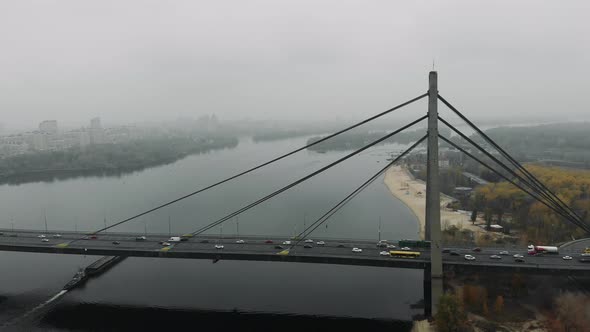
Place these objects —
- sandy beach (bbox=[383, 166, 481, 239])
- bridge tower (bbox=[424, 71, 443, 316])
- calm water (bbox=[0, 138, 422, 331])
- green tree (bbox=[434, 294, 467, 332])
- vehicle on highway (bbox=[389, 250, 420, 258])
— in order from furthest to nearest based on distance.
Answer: sandy beach (bbox=[383, 166, 481, 239]) < calm water (bbox=[0, 138, 422, 331]) < vehicle on highway (bbox=[389, 250, 420, 258]) < bridge tower (bbox=[424, 71, 443, 316]) < green tree (bbox=[434, 294, 467, 332])

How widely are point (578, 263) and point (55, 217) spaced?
59.6 feet

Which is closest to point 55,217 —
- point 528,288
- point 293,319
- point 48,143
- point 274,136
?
point 293,319

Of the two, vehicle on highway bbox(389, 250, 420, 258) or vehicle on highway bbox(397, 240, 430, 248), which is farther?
vehicle on highway bbox(397, 240, 430, 248)

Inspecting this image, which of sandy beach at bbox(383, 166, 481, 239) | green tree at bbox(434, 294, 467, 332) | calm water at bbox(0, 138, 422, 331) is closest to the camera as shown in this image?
green tree at bbox(434, 294, 467, 332)

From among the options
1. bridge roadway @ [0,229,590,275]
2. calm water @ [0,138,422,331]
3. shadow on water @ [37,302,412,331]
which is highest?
bridge roadway @ [0,229,590,275]

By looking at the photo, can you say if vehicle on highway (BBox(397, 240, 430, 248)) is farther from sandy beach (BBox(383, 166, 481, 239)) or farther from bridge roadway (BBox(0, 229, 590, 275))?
sandy beach (BBox(383, 166, 481, 239))

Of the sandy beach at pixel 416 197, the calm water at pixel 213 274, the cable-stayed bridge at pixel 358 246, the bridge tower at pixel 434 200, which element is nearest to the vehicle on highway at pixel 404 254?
the cable-stayed bridge at pixel 358 246

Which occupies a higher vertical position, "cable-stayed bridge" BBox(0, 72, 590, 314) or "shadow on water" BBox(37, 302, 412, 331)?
"cable-stayed bridge" BBox(0, 72, 590, 314)

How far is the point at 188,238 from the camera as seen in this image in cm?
1047

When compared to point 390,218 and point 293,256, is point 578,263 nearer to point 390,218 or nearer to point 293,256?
point 293,256

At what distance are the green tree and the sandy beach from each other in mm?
6304

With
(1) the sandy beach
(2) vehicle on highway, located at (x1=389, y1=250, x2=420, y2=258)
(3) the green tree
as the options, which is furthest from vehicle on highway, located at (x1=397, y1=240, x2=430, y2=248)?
(1) the sandy beach

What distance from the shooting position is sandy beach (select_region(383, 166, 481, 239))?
49.0ft

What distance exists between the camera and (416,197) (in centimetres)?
1969
